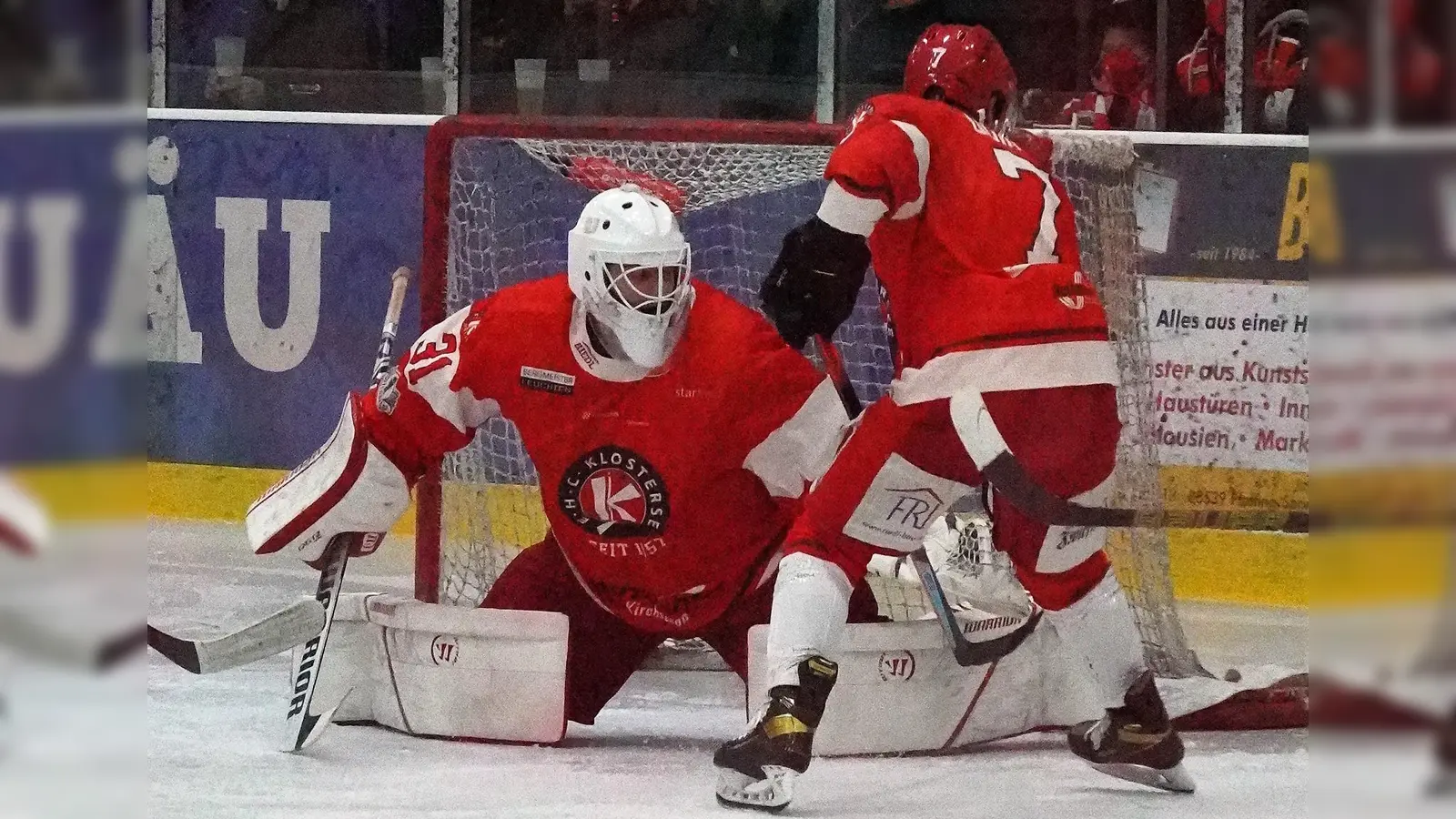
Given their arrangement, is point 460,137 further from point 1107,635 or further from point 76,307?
point 76,307

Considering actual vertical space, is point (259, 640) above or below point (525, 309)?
below

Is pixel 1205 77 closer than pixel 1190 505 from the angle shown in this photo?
No

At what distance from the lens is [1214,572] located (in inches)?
133

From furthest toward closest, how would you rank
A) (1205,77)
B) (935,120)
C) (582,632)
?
(1205,77) → (582,632) → (935,120)

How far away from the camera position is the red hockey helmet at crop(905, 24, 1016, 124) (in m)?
2.36

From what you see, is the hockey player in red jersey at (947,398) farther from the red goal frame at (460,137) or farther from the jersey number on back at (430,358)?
the red goal frame at (460,137)

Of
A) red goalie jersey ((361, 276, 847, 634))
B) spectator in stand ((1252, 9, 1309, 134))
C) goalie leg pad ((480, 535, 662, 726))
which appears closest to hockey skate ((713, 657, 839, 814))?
red goalie jersey ((361, 276, 847, 634))

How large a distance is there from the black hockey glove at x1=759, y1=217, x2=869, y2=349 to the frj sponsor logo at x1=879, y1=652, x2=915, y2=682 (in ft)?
1.69

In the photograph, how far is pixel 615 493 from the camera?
7.67 feet

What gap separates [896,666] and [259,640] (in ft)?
3.05

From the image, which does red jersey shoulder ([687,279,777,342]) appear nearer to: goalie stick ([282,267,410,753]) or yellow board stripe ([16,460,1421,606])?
goalie stick ([282,267,410,753])

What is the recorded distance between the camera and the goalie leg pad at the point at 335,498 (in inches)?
95.0

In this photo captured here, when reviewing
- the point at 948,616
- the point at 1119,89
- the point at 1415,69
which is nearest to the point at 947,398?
the point at 948,616

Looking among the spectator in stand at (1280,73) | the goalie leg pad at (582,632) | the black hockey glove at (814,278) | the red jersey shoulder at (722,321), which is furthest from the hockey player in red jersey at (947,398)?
the spectator in stand at (1280,73)
